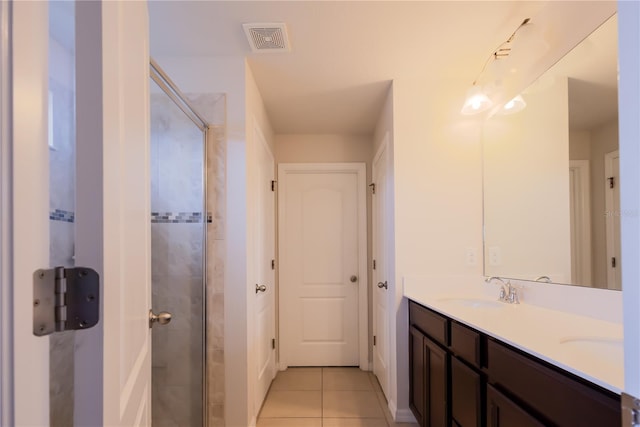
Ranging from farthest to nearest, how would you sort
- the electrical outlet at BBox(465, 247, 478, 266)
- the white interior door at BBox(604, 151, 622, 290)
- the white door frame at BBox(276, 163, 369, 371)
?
the white door frame at BBox(276, 163, 369, 371), the electrical outlet at BBox(465, 247, 478, 266), the white interior door at BBox(604, 151, 622, 290)

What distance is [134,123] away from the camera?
2.56 feet

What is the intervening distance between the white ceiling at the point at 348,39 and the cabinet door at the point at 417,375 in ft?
5.45

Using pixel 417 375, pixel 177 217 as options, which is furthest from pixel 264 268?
pixel 417 375

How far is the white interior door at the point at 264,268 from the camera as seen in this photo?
2443mm

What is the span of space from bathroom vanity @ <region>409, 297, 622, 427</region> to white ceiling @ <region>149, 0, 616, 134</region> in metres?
1.45

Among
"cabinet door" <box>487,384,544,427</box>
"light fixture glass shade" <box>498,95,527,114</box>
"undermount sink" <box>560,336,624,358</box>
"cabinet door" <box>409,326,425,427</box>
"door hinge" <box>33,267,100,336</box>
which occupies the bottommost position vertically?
"cabinet door" <box>409,326,425,427</box>

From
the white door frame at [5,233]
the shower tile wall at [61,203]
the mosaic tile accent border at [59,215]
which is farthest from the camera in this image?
the mosaic tile accent border at [59,215]

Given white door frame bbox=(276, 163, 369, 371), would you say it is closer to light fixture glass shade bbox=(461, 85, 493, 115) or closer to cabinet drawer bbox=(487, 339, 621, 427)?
light fixture glass shade bbox=(461, 85, 493, 115)

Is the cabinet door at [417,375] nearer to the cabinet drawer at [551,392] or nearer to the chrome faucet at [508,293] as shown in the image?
the chrome faucet at [508,293]

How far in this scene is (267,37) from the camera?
73.3 inches

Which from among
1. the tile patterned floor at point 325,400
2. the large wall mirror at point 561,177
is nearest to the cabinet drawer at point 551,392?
the large wall mirror at point 561,177

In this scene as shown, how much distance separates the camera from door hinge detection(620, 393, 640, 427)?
489 millimetres

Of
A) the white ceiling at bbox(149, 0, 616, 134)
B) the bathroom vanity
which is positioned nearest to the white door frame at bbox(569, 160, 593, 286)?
the bathroom vanity

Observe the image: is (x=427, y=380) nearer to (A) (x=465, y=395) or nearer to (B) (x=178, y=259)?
(A) (x=465, y=395)
